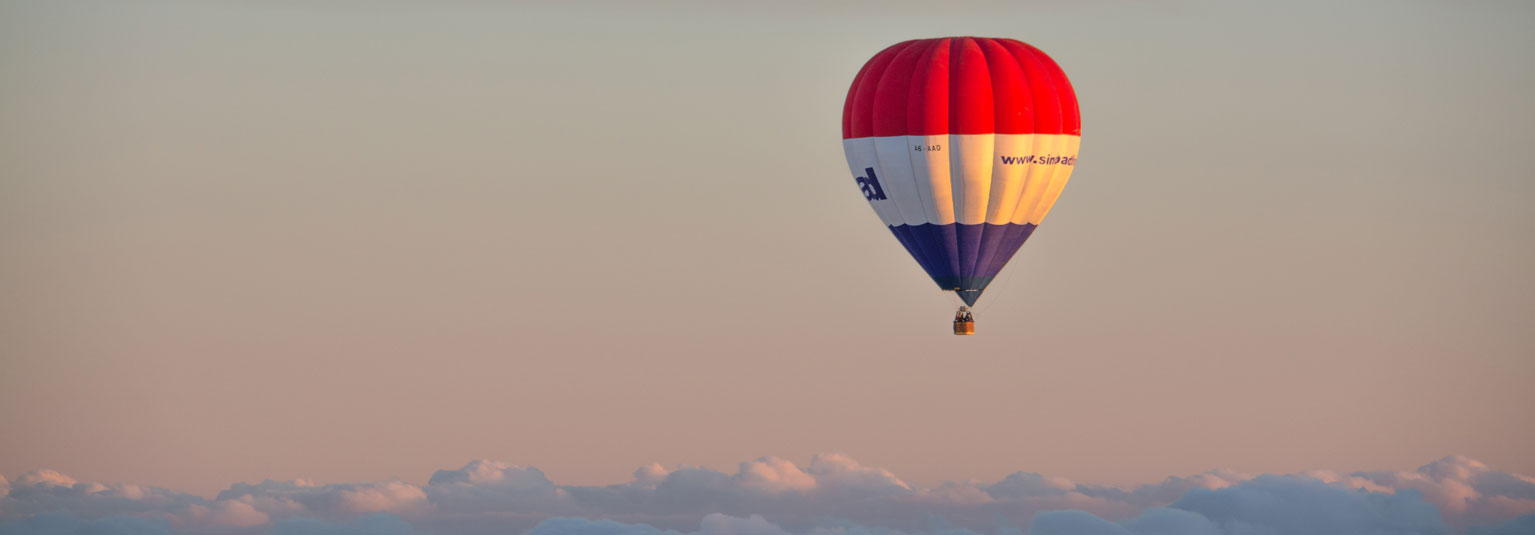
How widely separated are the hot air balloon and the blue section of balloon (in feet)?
0.12

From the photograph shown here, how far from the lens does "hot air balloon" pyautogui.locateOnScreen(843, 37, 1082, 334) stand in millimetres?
104562

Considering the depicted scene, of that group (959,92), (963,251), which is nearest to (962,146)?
(959,92)

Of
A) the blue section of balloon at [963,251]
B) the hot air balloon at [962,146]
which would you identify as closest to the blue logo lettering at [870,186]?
the hot air balloon at [962,146]

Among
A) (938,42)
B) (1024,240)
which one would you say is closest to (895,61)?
(938,42)

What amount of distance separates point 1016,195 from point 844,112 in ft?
23.6

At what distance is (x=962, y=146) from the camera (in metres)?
105

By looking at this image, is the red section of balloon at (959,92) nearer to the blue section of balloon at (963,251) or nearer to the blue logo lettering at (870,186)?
the blue logo lettering at (870,186)

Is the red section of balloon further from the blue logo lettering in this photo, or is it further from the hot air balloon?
the blue logo lettering

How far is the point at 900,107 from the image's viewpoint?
343 feet

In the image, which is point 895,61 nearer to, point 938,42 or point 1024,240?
point 938,42

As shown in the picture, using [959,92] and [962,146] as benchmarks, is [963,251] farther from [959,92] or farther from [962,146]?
[959,92]

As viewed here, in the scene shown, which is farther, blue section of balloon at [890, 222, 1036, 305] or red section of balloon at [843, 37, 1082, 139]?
blue section of balloon at [890, 222, 1036, 305]

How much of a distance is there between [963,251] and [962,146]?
4.10 m

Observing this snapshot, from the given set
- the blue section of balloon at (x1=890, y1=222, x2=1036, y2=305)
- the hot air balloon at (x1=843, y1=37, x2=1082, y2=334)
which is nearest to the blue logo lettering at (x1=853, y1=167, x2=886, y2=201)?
the hot air balloon at (x1=843, y1=37, x2=1082, y2=334)
